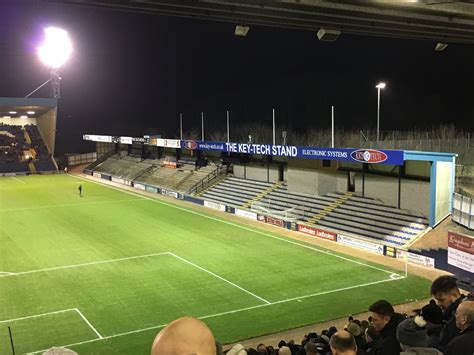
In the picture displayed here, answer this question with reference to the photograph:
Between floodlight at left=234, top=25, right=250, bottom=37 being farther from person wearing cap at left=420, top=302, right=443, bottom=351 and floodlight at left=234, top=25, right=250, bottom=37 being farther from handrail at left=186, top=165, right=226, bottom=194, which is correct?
handrail at left=186, top=165, right=226, bottom=194

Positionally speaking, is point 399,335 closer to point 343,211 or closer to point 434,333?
A: point 434,333

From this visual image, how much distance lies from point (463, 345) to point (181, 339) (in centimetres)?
312

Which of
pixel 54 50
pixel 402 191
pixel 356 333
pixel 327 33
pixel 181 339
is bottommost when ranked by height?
pixel 402 191

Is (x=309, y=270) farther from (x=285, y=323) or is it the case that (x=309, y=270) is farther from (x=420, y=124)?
(x=420, y=124)

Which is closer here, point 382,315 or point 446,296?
point 382,315

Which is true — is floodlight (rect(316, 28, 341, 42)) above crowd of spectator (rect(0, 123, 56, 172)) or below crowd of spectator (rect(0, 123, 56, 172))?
above

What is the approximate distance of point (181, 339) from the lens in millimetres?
2199

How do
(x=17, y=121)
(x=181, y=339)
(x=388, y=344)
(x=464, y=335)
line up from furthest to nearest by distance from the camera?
1. (x=17, y=121)
2. (x=388, y=344)
3. (x=464, y=335)
4. (x=181, y=339)

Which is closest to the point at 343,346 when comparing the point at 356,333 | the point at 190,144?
the point at 356,333

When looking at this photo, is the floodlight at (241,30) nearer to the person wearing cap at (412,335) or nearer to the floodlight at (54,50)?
the person wearing cap at (412,335)

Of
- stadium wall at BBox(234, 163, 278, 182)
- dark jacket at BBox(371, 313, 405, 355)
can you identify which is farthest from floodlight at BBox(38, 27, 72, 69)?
dark jacket at BBox(371, 313, 405, 355)

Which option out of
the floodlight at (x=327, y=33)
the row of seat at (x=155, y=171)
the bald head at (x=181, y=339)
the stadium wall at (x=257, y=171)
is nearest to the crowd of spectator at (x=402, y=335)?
the bald head at (x=181, y=339)

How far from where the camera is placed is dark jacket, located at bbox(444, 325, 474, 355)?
4258mm

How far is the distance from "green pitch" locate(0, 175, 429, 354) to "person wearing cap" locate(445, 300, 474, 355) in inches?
406
